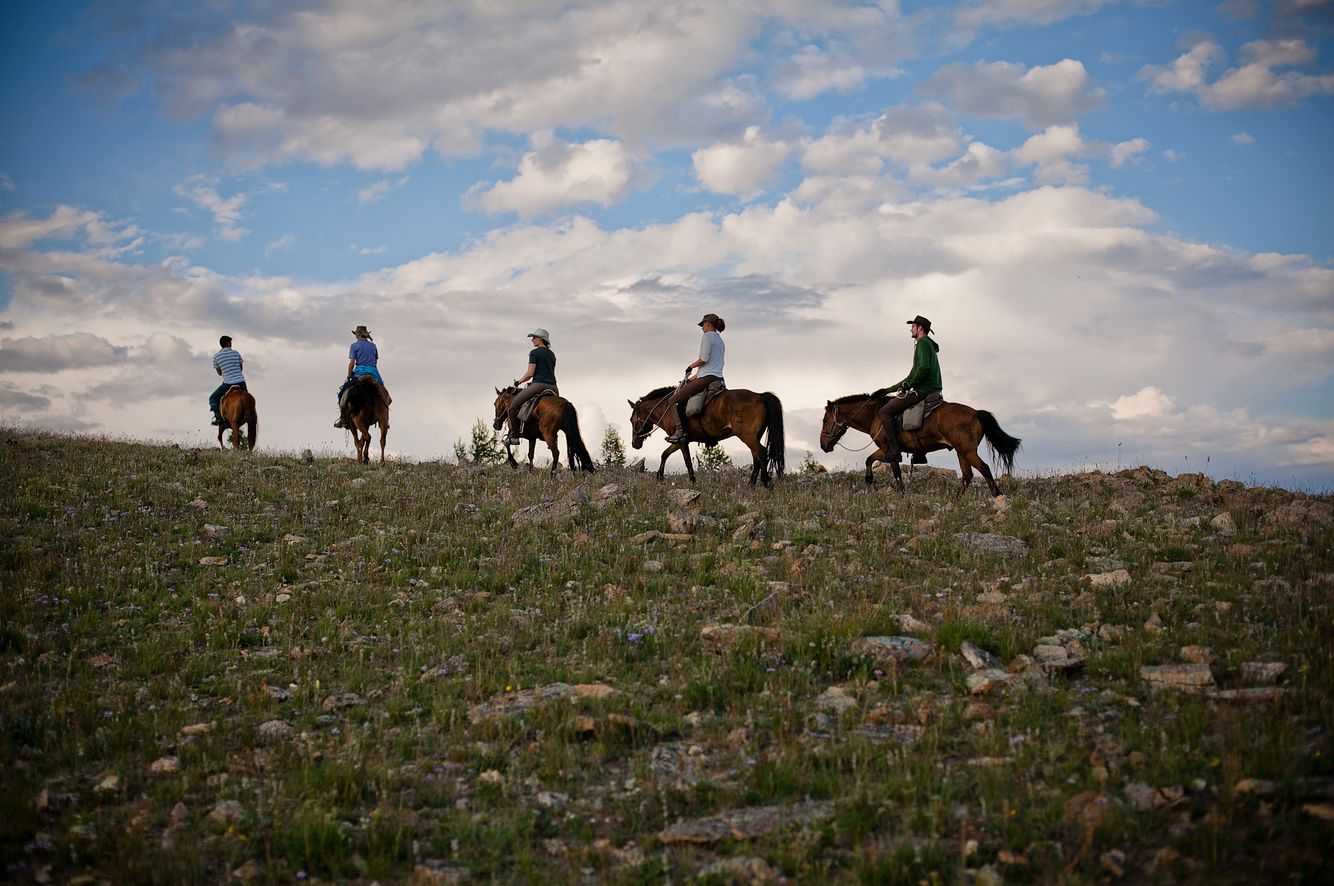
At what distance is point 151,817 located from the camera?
614 centimetres

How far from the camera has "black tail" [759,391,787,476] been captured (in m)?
18.8

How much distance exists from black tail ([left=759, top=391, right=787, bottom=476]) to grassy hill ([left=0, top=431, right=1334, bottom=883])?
14.3ft

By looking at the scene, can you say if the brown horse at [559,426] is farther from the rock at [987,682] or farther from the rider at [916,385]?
the rock at [987,682]

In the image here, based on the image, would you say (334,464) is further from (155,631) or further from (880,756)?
(880,756)

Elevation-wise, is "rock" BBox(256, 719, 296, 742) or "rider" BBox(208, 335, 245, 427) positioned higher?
"rider" BBox(208, 335, 245, 427)

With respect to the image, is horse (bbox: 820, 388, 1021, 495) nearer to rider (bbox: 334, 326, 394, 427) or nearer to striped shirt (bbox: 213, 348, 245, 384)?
rider (bbox: 334, 326, 394, 427)

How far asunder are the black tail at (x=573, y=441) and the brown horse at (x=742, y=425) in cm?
213

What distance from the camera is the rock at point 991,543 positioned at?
12305 millimetres

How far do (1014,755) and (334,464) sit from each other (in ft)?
63.6

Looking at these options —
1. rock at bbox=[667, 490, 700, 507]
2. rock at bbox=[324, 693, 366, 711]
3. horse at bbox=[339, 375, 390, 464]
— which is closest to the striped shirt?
horse at bbox=[339, 375, 390, 464]

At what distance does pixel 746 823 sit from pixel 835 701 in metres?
2.01

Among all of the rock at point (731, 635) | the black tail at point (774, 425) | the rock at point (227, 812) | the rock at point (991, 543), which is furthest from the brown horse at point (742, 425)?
the rock at point (227, 812)

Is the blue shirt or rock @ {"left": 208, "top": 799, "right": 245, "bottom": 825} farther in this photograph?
the blue shirt

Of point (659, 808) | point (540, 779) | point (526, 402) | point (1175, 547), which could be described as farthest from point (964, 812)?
point (526, 402)
